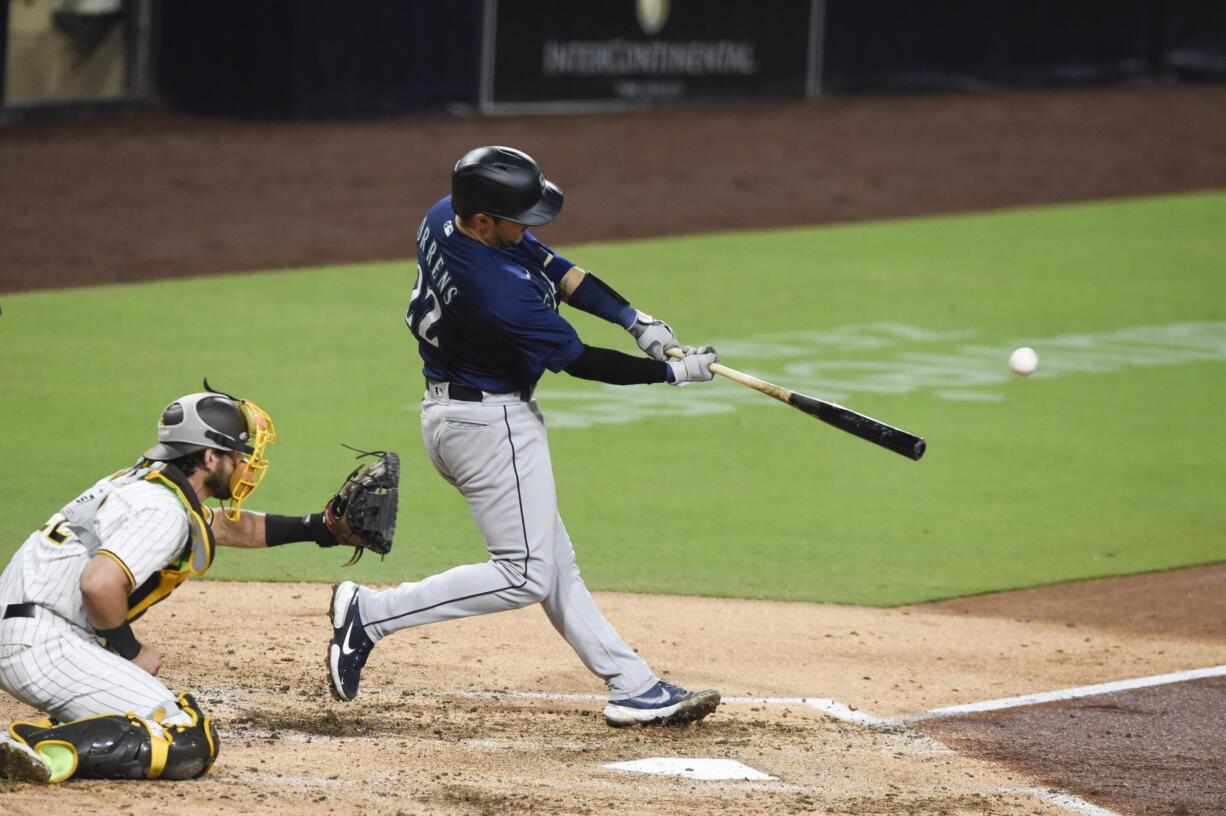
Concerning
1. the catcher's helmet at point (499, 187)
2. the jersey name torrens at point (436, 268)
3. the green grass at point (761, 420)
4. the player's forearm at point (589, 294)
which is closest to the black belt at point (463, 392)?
the jersey name torrens at point (436, 268)

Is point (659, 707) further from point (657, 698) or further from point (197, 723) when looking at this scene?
point (197, 723)

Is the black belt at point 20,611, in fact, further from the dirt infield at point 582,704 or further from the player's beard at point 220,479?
the player's beard at point 220,479

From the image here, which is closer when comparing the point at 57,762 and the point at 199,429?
the point at 57,762

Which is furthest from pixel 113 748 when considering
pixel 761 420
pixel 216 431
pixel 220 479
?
pixel 761 420

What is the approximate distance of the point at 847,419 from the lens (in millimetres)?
6086

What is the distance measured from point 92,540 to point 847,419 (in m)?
2.37

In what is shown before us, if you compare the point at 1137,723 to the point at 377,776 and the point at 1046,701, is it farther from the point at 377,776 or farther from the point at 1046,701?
the point at 377,776

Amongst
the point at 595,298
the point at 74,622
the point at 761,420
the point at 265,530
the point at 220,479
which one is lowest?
the point at 761,420

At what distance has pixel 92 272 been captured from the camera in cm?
1367

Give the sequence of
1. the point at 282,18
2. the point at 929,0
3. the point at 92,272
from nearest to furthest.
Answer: the point at 92,272 < the point at 282,18 < the point at 929,0

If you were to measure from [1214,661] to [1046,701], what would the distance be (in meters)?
0.94

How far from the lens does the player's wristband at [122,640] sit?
5055 millimetres

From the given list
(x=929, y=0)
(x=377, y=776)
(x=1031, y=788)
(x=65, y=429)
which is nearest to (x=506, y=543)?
(x=377, y=776)

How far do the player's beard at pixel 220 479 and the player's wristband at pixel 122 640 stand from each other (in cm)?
45
